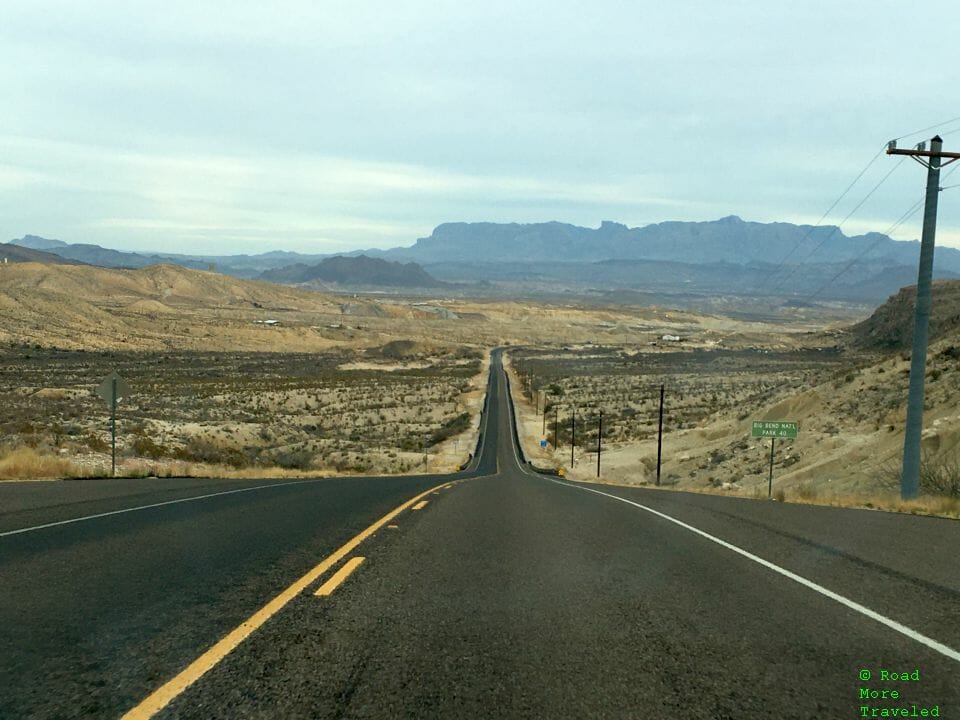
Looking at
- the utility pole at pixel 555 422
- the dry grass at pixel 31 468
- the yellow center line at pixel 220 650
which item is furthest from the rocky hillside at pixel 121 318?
the yellow center line at pixel 220 650

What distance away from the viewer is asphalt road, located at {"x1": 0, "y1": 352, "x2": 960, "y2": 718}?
4.64 m

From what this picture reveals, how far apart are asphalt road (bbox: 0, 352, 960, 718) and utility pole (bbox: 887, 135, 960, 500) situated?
868 centimetres

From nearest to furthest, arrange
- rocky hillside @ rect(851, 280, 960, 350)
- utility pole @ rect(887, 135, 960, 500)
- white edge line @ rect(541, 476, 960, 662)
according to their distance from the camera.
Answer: white edge line @ rect(541, 476, 960, 662) → utility pole @ rect(887, 135, 960, 500) → rocky hillside @ rect(851, 280, 960, 350)

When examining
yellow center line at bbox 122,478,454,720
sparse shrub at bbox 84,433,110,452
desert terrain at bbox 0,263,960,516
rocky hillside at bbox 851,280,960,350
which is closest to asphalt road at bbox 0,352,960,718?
yellow center line at bbox 122,478,454,720

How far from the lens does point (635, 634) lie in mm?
5934

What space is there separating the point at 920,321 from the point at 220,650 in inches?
790

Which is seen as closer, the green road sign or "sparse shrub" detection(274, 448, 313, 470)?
the green road sign

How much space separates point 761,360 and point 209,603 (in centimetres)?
12648

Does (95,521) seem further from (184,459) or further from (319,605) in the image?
(184,459)

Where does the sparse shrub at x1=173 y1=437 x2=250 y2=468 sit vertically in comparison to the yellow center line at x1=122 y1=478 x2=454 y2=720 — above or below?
below

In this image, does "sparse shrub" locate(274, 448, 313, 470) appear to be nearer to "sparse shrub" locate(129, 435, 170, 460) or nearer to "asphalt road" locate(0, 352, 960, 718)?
"sparse shrub" locate(129, 435, 170, 460)

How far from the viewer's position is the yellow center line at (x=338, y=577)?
7.00m

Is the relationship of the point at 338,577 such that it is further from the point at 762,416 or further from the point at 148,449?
the point at 762,416

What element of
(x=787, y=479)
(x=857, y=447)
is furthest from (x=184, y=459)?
(x=857, y=447)
